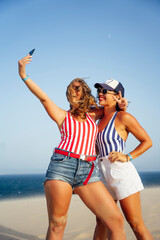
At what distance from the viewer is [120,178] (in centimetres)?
311

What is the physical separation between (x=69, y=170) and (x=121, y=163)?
2.37 ft

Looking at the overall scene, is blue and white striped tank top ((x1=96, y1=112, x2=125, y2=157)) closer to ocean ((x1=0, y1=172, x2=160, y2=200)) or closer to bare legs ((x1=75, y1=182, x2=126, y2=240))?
bare legs ((x1=75, y1=182, x2=126, y2=240))

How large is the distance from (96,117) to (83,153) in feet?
2.97

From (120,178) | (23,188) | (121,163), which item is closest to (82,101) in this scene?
(121,163)

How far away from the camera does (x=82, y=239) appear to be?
549 centimetres

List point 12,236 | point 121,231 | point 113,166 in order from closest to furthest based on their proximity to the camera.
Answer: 1. point 121,231
2. point 113,166
3. point 12,236

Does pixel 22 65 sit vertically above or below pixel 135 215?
above

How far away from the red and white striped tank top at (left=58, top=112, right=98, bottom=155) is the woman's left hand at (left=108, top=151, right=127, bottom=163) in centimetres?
26

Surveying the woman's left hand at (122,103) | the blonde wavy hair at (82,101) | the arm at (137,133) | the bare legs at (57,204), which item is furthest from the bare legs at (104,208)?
the woman's left hand at (122,103)

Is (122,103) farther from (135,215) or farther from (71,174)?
(135,215)

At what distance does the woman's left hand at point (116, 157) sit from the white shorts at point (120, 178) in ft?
0.19

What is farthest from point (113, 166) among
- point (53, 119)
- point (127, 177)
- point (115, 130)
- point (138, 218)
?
point (53, 119)

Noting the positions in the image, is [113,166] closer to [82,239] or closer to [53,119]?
[53,119]

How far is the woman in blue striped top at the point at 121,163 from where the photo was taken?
10.0 feet
